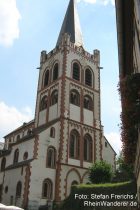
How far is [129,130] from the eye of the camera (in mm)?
9305

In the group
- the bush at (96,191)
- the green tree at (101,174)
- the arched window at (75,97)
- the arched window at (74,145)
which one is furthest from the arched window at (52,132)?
the bush at (96,191)

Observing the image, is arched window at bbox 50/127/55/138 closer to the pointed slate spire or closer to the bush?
the bush

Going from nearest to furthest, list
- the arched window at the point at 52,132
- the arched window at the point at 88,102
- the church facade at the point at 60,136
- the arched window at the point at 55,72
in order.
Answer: the church facade at the point at 60,136 → the arched window at the point at 52,132 → the arched window at the point at 88,102 → the arched window at the point at 55,72

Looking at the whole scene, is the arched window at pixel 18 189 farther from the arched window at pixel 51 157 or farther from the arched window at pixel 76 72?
the arched window at pixel 76 72

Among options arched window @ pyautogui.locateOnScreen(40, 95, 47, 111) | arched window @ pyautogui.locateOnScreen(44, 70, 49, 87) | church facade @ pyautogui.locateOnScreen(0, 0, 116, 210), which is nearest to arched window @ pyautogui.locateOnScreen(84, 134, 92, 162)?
church facade @ pyautogui.locateOnScreen(0, 0, 116, 210)

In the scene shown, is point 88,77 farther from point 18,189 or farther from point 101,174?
point 18,189

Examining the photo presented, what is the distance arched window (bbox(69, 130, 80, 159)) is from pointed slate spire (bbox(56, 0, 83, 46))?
1630cm

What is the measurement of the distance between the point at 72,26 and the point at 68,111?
18.0 metres

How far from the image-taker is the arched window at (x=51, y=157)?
3759 cm

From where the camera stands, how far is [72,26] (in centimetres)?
5238

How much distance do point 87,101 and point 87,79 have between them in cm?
401

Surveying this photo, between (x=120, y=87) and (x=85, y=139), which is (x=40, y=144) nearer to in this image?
(x=85, y=139)

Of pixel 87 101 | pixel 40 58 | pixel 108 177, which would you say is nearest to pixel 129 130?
pixel 108 177

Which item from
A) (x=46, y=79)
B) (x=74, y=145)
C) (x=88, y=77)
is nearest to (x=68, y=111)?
(x=74, y=145)
